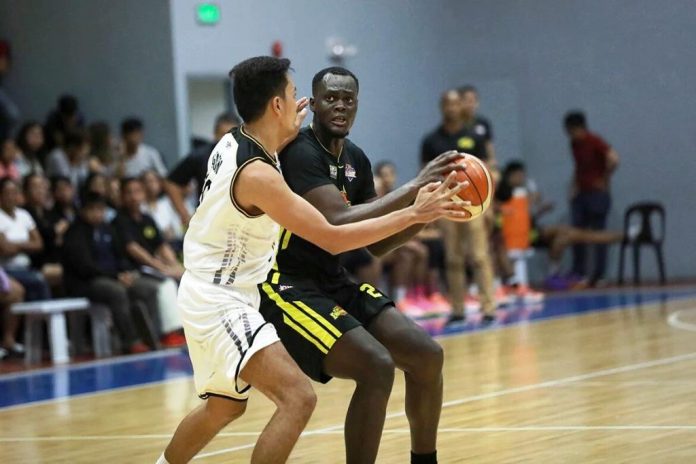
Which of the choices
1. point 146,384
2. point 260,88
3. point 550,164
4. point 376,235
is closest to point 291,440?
point 376,235

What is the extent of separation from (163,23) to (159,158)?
1.63 m

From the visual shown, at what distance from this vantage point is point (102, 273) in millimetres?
11672

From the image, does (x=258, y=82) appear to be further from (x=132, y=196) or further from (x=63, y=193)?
(x=63, y=193)

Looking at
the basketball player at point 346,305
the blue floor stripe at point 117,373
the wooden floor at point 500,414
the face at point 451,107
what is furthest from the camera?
the face at point 451,107

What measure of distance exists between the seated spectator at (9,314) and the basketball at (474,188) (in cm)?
716

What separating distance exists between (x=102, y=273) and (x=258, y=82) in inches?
291

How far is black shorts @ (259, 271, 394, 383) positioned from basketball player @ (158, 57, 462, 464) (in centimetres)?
24

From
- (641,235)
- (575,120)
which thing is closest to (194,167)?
(575,120)

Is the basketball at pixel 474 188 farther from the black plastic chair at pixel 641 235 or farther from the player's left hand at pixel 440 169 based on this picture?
the black plastic chair at pixel 641 235

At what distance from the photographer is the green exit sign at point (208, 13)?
1461 centimetres

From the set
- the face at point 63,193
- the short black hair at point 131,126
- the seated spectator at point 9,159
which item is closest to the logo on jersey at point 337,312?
the face at point 63,193

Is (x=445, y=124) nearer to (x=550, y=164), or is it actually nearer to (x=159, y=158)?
(x=159, y=158)

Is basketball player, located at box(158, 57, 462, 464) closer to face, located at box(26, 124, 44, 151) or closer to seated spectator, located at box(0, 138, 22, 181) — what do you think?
seated spectator, located at box(0, 138, 22, 181)

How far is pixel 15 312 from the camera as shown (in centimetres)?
1130
